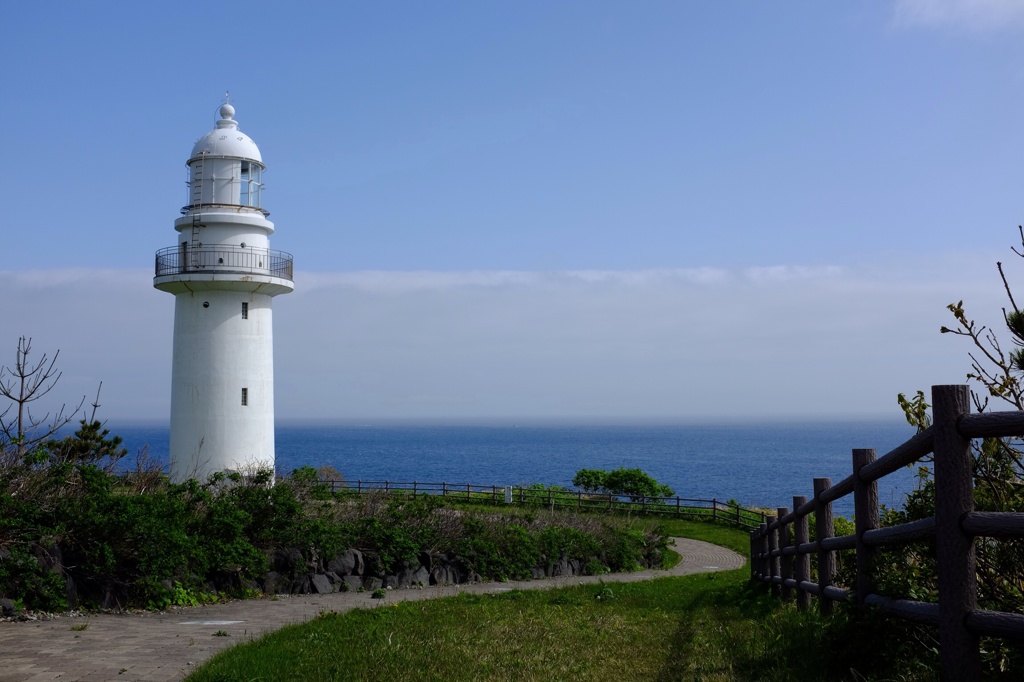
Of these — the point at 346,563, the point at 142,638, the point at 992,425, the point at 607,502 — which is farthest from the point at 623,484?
the point at 992,425

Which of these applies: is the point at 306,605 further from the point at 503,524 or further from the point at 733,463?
the point at 733,463

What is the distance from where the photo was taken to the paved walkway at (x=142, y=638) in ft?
25.9

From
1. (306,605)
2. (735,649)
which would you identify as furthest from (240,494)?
(735,649)

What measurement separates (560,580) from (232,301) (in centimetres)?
1406

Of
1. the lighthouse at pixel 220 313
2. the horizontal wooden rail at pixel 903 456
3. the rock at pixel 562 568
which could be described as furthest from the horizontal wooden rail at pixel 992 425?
the lighthouse at pixel 220 313

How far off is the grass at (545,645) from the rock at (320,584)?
3.83 m

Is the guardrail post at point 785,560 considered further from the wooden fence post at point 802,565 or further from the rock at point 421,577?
the rock at point 421,577

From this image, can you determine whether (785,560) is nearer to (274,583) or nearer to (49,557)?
(274,583)

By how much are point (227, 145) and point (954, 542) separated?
86.7 feet

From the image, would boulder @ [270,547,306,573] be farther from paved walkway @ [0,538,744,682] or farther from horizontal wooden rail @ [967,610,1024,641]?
horizontal wooden rail @ [967,610,1024,641]

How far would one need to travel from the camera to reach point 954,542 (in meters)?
4.52

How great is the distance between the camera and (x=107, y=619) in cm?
1117

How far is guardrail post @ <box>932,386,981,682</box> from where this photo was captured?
4.41 metres

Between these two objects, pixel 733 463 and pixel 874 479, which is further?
pixel 733 463
